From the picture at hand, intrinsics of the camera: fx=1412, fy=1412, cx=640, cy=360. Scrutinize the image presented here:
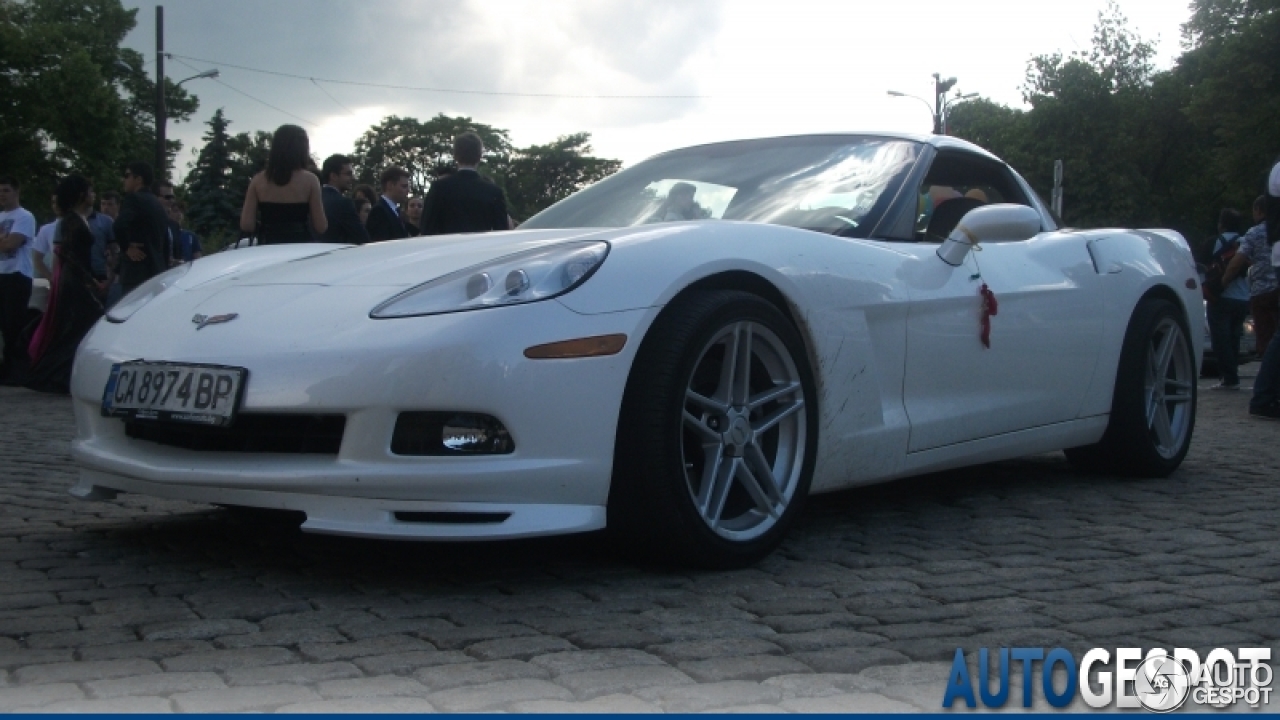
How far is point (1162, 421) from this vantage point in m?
5.76

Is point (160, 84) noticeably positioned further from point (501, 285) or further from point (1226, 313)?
point (501, 285)

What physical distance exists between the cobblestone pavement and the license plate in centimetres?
42

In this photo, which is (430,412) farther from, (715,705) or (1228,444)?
(1228,444)

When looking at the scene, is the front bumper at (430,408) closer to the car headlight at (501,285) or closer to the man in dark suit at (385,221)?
the car headlight at (501,285)

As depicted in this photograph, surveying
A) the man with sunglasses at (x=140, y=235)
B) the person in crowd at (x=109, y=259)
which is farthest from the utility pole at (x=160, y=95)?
the man with sunglasses at (x=140, y=235)

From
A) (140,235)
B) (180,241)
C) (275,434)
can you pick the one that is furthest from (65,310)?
(275,434)

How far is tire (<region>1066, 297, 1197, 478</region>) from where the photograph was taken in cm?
550

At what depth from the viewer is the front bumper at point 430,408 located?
3285mm

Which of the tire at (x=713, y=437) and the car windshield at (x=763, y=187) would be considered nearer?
the tire at (x=713, y=437)

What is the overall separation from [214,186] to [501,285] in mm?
81236

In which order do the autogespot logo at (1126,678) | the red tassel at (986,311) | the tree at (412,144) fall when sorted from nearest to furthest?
the autogespot logo at (1126,678) → the red tassel at (986,311) → the tree at (412,144)

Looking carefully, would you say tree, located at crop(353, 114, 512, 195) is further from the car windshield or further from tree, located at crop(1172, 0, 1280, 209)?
the car windshield

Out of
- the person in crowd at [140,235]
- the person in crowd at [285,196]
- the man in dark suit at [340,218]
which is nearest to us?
the person in crowd at [285,196]

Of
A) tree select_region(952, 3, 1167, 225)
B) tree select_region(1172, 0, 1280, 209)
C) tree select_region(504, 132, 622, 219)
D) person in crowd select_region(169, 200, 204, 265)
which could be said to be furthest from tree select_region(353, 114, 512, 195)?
person in crowd select_region(169, 200, 204, 265)
